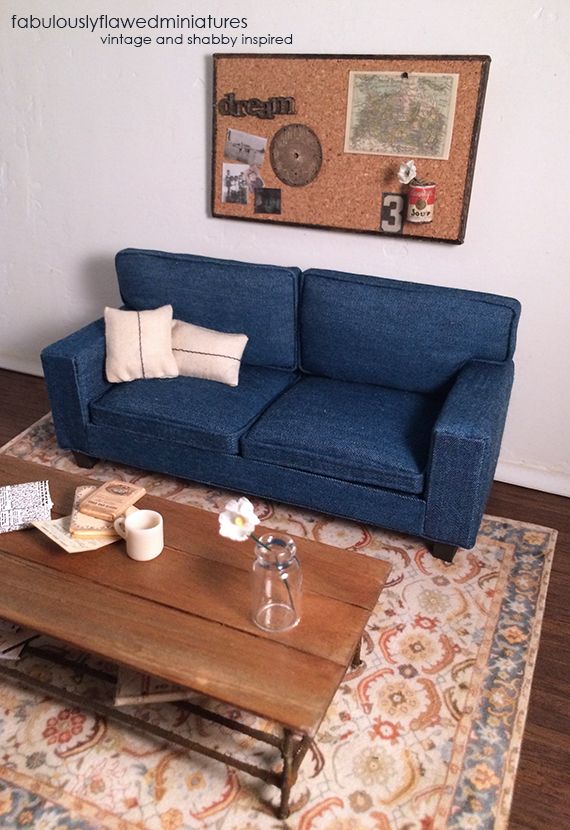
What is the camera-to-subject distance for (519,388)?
296 centimetres

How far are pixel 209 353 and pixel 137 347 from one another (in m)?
0.29

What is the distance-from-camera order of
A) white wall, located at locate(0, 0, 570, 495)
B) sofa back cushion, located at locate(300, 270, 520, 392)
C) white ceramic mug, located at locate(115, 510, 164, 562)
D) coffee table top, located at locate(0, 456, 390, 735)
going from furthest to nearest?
sofa back cushion, located at locate(300, 270, 520, 392) < white wall, located at locate(0, 0, 570, 495) < white ceramic mug, located at locate(115, 510, 164, 562) < coffee table top, located at locate(0, 456, 390, 735)

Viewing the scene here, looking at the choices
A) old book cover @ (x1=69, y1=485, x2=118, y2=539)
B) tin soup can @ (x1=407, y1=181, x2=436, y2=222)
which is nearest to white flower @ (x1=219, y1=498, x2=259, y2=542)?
old book cover @ (x1=69, y1=485, x2=118, y2=539)

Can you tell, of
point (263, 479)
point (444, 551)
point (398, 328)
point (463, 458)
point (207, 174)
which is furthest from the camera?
point (207, 174)

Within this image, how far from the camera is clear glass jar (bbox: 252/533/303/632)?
5.61 ft

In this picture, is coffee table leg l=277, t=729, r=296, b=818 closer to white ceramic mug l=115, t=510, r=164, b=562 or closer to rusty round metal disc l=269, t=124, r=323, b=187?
white ceramic mug l=115, t=510, r=164, b=562

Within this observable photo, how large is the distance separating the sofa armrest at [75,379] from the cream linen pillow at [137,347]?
52 mm

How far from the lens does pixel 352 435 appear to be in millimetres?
2537

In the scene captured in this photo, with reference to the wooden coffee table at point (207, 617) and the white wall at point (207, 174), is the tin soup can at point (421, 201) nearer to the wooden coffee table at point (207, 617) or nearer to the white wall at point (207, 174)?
the white wall at point (207, 174)

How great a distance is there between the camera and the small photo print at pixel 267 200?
3.01 metres

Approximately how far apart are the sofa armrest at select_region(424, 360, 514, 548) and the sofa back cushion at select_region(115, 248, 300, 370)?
790 millimetres

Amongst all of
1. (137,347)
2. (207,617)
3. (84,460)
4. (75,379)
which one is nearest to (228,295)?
(137,347)

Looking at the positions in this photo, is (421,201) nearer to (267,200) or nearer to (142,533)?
(267,200)

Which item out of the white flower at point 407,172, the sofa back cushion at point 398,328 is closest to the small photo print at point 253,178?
the sofa back cushion at point 398,328
